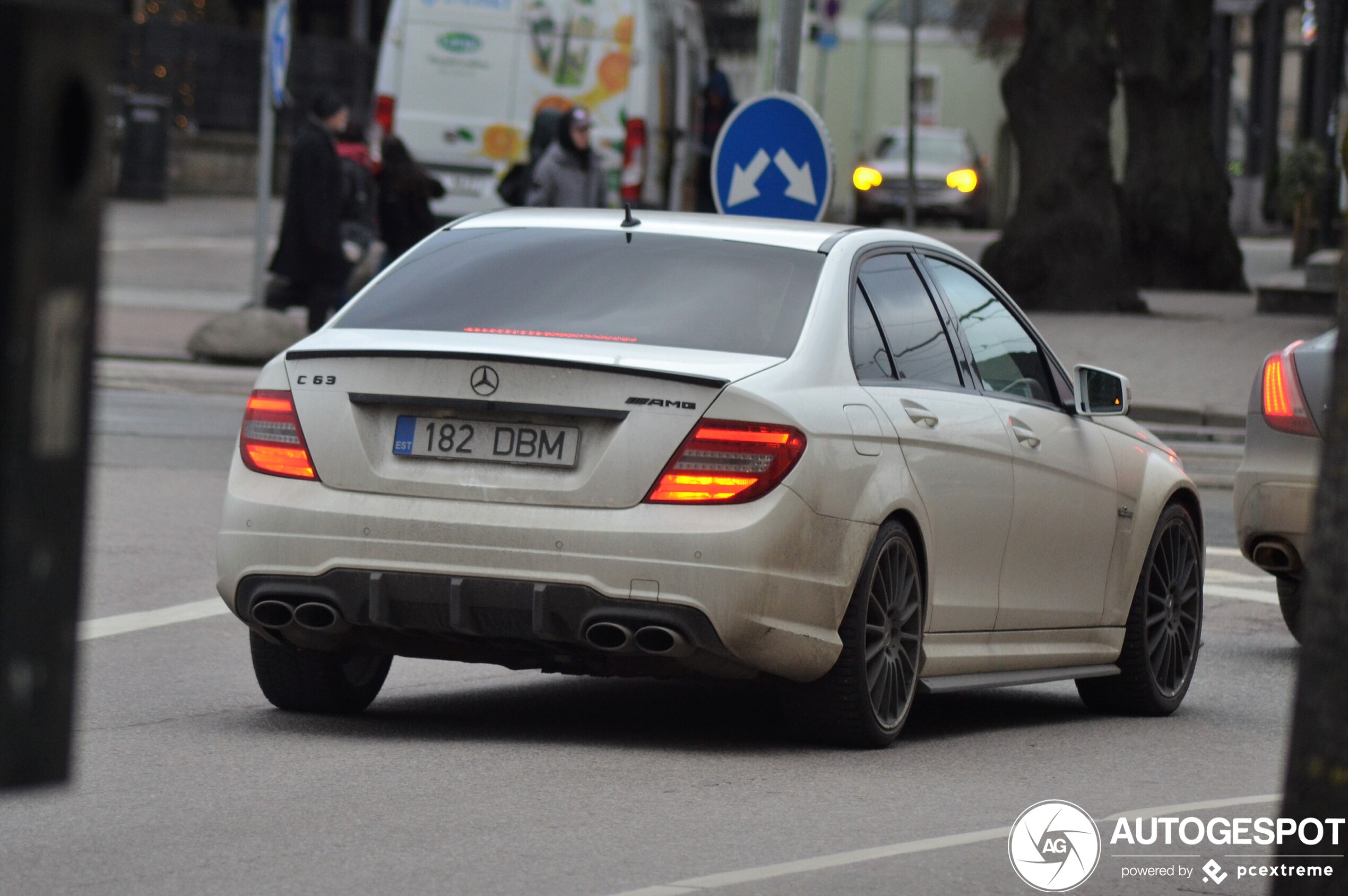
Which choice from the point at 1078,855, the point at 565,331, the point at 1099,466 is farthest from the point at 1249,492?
the point at 1078,855

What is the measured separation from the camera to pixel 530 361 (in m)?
6.07

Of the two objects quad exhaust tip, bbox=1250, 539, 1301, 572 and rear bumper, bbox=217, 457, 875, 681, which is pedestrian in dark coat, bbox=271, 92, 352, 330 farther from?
rear bumper, bbox=217, 457, 875, 681

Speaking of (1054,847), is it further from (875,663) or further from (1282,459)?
(1282,459)

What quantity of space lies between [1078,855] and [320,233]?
14.2m

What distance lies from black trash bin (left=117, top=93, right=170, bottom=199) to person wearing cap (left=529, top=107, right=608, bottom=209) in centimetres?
2073

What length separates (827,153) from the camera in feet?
45.9

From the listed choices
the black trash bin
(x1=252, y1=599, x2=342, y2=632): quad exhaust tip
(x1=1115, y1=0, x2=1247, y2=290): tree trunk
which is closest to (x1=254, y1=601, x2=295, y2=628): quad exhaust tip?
(x1=252, y1=599, x2=342, y2=632): quad exhaust tip

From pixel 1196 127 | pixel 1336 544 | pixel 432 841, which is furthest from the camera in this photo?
pixel 1196 127

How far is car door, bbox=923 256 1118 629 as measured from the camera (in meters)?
7.29

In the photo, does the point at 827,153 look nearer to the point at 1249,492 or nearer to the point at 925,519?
the point at 1249,492

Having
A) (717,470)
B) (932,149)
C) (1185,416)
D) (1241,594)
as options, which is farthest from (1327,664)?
(932,149)

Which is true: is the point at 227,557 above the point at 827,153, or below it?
below

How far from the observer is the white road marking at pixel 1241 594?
10.9 metres

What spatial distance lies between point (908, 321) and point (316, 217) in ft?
39.7
